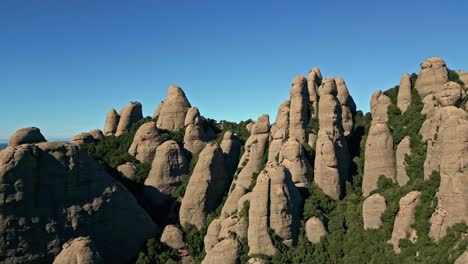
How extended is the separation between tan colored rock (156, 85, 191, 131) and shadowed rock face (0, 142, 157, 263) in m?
21.6

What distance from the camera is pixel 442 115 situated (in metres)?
45.6

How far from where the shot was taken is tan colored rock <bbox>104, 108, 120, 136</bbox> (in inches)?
3221

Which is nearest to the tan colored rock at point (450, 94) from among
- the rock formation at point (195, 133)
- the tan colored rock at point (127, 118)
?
the rock formation at point (195, 133)

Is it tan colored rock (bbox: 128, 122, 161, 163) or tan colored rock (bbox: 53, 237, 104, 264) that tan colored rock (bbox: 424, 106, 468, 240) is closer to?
tan colored rock (bbox: 53, 237, 104, 264)

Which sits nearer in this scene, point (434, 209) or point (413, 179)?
point (434, 209)

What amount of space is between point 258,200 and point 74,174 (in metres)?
21.4

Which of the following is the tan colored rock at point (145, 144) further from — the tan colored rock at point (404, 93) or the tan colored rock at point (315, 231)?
the tan colored rock at point (404, 93)

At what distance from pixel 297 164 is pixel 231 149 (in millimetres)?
14474

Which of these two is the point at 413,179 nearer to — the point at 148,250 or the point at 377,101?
the point at 377,101

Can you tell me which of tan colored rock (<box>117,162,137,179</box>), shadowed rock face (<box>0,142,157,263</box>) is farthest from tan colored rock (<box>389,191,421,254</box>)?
tan colored rock (<box>117,162,137,179</box>)

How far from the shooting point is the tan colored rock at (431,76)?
199 feet

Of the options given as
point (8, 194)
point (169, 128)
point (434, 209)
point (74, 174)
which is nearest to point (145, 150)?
point (169, 128)

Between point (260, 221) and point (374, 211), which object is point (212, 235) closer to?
point (260, 221)

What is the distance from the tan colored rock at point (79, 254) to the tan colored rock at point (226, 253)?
37.5ft
